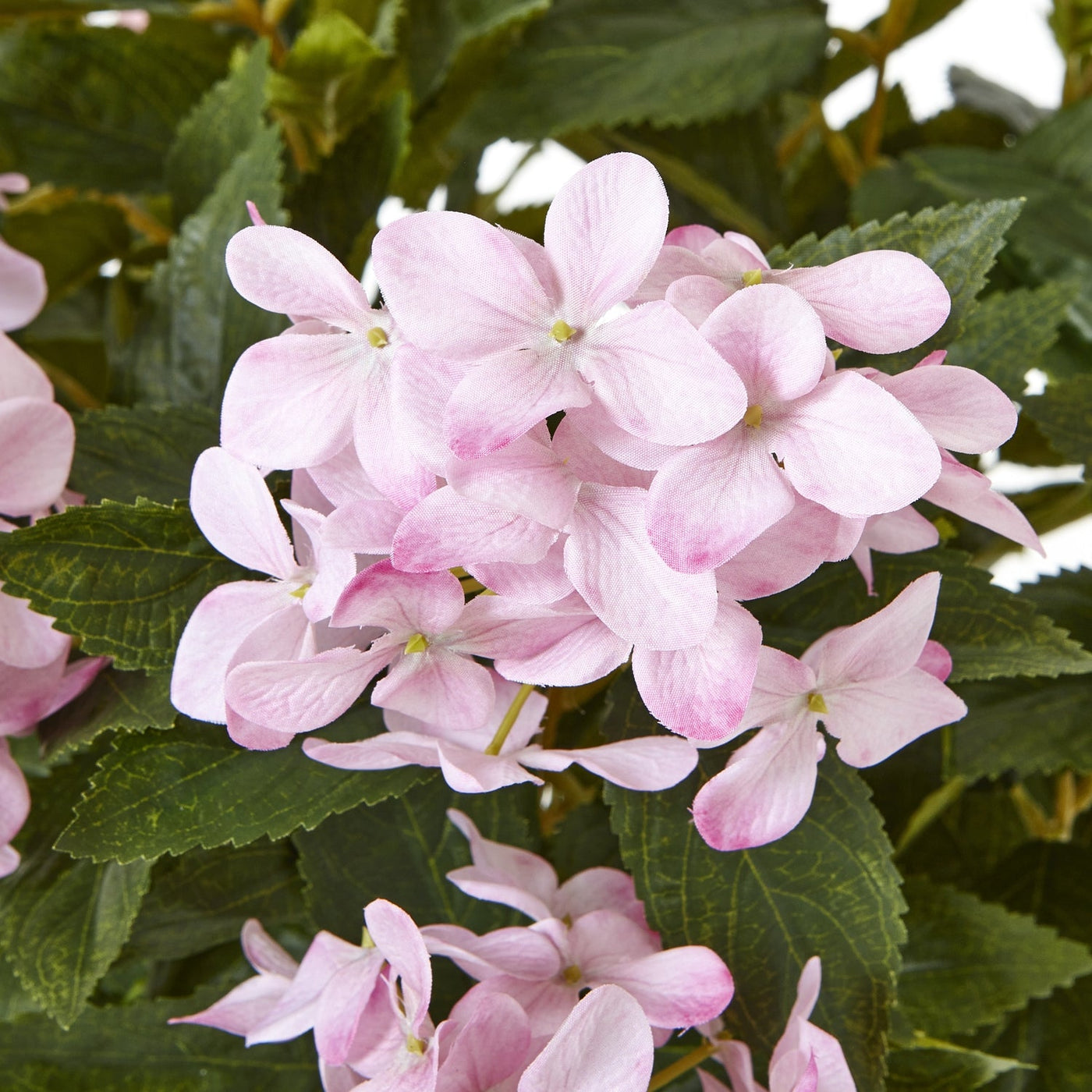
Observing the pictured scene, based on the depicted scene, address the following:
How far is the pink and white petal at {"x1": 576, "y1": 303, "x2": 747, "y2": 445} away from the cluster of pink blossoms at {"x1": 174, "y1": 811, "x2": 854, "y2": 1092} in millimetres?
147

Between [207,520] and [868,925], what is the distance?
0.73 feet

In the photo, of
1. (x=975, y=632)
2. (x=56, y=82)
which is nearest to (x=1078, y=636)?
(x=975, y=632)

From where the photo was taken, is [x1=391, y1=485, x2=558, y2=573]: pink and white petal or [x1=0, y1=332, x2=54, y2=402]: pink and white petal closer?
[x1=391, y1=485, x2=558, y2=573]: pink and white petal

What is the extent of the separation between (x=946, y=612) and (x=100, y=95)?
0.52 metres

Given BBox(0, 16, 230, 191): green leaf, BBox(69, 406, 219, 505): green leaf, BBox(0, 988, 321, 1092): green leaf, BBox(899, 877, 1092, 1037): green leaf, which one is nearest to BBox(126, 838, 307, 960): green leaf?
BBox(0, 988, 321, 1092): green leaf

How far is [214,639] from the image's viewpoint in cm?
32

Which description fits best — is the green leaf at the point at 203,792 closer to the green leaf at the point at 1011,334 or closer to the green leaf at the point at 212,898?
the green leaf at the point at 212,898

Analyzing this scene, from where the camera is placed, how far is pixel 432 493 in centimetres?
25

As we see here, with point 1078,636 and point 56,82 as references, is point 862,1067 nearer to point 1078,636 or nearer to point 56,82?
point 1078,636

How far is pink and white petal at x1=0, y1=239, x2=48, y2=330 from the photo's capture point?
423 mm

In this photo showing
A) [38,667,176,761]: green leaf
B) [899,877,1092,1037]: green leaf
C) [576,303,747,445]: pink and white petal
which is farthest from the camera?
[899,877,1092,1037]: green leaf

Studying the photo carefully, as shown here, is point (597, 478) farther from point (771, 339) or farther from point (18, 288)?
point (18, 288)

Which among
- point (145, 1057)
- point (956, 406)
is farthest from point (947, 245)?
point (145, 1057)

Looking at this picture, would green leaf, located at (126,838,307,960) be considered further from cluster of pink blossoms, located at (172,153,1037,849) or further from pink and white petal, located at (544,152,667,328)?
pink and white petal, located at (544,152,667,328)
